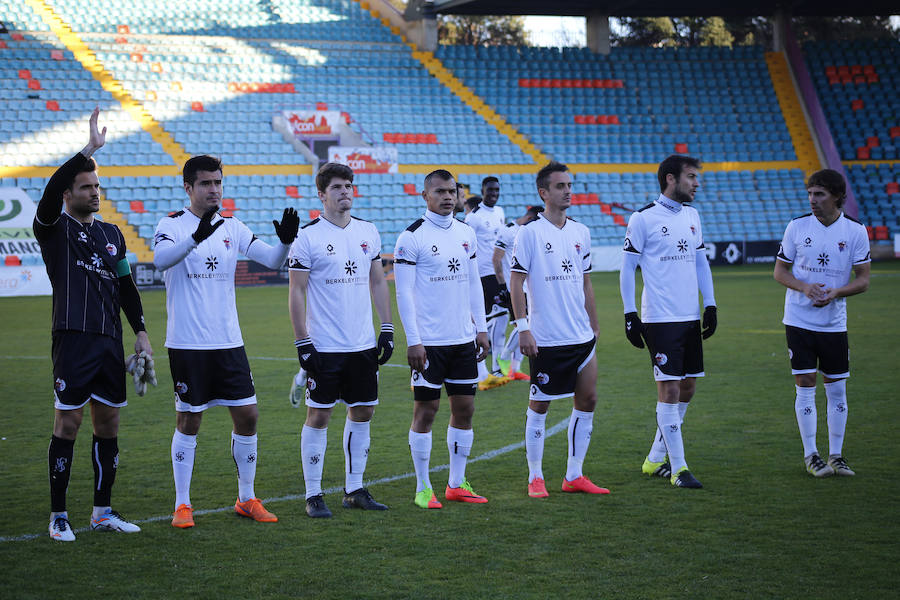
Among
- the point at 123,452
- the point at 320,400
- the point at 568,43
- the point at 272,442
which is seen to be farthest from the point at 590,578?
the point at 568,43

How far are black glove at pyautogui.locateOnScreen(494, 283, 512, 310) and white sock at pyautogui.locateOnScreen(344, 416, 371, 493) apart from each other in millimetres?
5222

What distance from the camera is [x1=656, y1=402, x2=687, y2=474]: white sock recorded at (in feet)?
23.5

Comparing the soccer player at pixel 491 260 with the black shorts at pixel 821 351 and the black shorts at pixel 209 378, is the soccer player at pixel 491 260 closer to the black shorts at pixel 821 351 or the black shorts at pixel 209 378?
the black shorts at pixel 821 351

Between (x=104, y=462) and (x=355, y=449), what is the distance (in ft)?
5.26

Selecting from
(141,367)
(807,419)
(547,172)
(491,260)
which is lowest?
(807,419)

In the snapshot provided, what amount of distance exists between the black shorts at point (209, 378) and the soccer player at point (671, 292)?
277cm

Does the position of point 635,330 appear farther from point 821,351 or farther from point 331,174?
point 331,174

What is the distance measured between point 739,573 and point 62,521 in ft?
13.0

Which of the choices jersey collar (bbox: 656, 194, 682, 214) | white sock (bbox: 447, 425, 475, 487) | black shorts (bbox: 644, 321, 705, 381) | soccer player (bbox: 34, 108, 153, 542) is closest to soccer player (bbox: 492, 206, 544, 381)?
jersey collar (bbox: 656, 194, 682, 214)

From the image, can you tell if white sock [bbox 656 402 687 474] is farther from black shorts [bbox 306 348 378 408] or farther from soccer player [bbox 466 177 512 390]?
soccer player [bbox 466 177 512 390]

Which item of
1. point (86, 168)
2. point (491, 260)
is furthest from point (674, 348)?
point (491, 260)

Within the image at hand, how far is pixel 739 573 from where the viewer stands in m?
5.18

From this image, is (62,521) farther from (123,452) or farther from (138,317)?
(123,452)

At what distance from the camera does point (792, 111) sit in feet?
127
